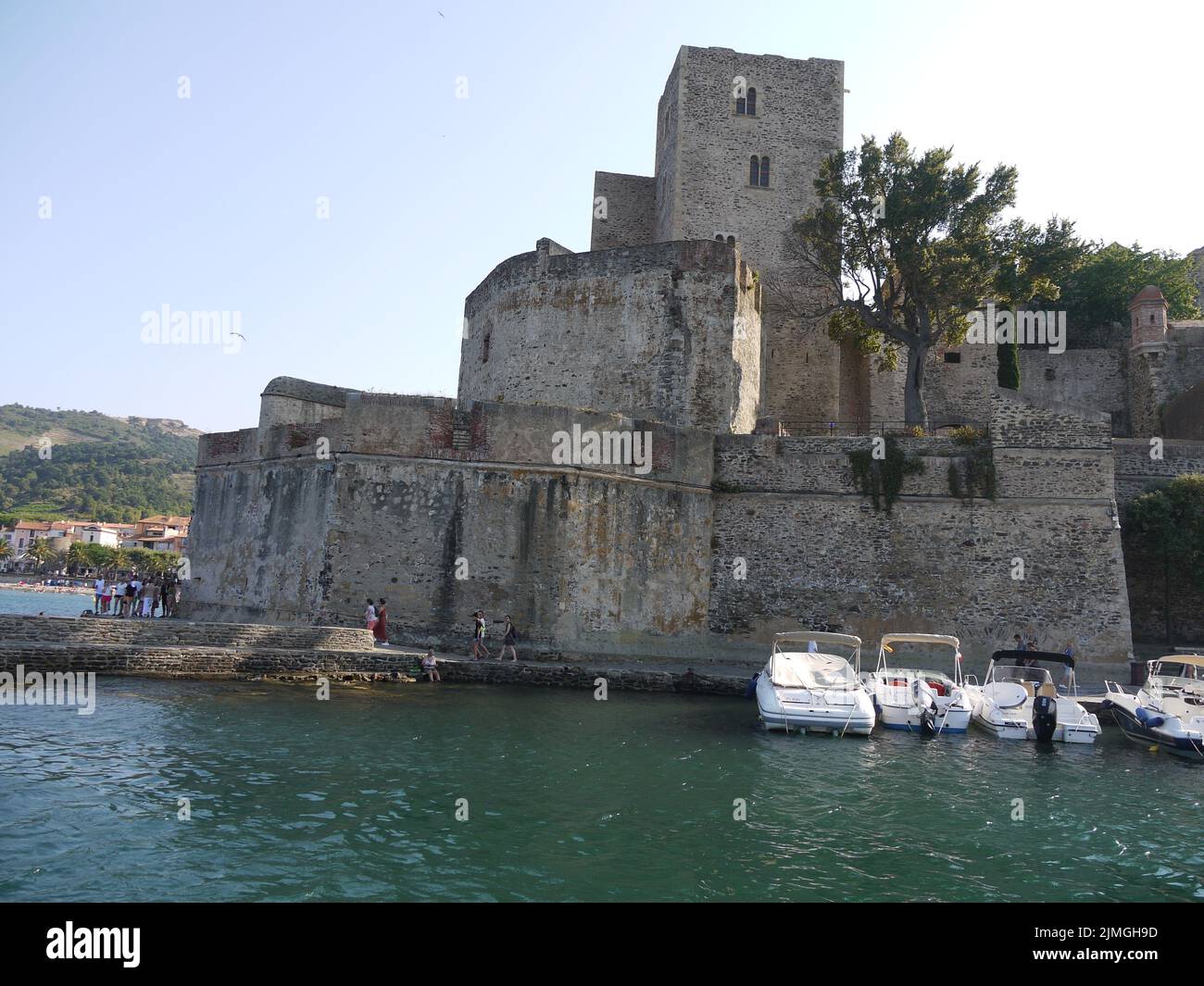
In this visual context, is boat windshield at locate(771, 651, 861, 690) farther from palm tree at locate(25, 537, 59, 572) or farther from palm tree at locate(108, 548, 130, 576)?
palm tree at locate(25, 537, 59, 572)

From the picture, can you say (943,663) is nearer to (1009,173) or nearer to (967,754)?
(967,754)

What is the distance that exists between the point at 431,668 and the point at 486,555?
130 inches

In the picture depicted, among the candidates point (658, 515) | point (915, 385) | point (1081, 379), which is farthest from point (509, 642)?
point (1081, 379)

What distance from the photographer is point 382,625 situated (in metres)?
19.6

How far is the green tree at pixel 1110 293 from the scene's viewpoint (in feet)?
134

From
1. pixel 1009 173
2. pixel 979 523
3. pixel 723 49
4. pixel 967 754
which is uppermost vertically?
pixel 723 49

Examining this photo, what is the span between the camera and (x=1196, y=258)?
48.8 meters

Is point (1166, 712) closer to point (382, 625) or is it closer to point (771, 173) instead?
point (382, 625)

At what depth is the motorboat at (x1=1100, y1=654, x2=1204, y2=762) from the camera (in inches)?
613

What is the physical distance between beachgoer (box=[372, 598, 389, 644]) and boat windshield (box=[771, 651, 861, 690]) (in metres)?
8.60

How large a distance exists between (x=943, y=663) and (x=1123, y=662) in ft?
13.7
